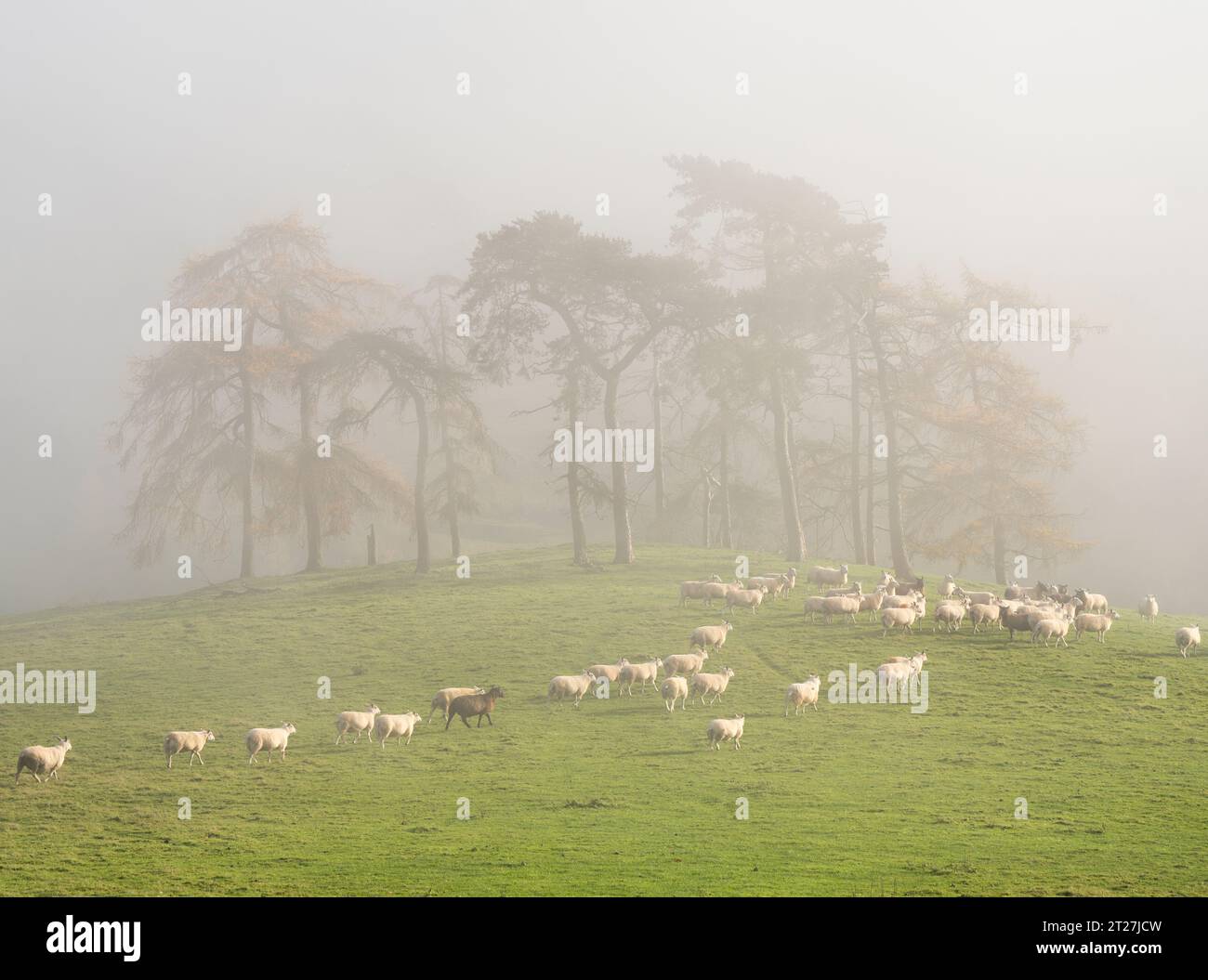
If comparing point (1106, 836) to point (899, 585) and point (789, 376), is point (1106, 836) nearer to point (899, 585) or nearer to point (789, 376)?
point (899, 585)

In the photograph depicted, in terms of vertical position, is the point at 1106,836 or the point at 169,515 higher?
the point at 169,515

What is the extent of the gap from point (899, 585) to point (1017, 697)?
12.4m

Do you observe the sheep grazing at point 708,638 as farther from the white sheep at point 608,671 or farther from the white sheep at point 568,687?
the white sheep at point 568,687

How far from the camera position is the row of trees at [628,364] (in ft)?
185

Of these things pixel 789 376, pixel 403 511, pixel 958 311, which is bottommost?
pixel 403 511

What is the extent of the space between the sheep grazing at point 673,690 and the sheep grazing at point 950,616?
1072 centimetres

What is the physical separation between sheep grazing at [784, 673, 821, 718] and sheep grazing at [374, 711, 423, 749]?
9.56 meters

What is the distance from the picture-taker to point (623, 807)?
70.9 ft

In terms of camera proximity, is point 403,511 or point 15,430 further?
point 15,430

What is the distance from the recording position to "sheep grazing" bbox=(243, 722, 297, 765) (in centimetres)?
2614

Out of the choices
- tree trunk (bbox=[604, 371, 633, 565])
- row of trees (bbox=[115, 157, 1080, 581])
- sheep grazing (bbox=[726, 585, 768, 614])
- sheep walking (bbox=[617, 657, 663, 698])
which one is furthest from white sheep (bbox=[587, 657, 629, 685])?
tree trunk (bbox=[604, 371, 633, 565])

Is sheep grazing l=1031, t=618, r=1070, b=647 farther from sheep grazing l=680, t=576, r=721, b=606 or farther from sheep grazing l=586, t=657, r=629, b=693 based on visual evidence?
sheep grazing l=586, t=657, r=629, b=693
